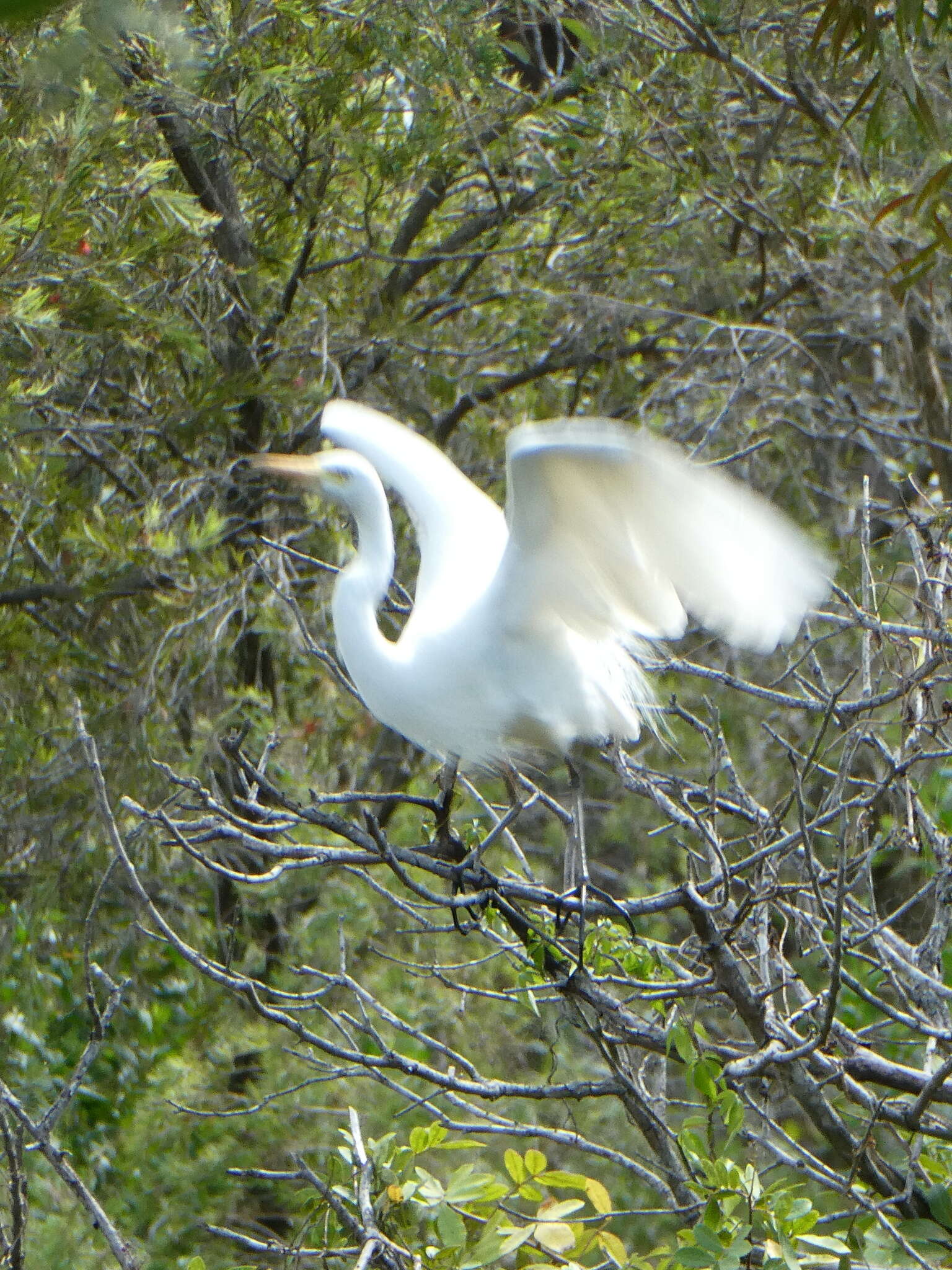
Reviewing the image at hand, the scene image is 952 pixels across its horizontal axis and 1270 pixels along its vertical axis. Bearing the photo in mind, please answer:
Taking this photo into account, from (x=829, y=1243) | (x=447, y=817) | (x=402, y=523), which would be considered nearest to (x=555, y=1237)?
(x=829, y=1243)

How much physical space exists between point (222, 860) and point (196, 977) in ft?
1.96

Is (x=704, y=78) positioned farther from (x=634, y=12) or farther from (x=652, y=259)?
(x=652, y=259)

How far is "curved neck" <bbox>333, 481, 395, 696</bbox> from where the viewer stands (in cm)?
222

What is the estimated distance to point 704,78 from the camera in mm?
3330

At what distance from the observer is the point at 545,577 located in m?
1.99

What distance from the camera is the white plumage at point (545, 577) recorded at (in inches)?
63.5

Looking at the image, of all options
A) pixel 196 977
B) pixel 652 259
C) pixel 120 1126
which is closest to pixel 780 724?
pixel 652 259

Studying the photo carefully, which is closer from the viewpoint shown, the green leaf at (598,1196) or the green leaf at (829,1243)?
the green leaf at (829,1243)

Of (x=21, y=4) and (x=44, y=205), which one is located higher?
(x=44, y=205)

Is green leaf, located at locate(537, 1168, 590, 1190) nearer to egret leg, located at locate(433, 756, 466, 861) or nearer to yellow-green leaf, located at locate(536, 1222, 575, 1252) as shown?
yellow-green leaf, located at locate(536, 1222, 575, 1252)

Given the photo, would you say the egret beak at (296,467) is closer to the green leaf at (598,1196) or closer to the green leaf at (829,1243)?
the green leaf at (598,1196)

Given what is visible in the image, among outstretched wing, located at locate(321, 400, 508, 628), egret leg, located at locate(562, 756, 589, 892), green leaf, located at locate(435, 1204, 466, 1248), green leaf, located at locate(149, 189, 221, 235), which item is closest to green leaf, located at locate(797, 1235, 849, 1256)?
green leaf, located at locate(435, 1204, 466, 1248)

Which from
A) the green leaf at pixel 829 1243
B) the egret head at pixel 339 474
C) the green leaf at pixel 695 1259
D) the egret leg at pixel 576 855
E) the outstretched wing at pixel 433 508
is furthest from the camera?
the outstretched wing at pixel 433 508

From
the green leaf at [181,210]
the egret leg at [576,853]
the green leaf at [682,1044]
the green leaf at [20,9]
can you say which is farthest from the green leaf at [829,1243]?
the green leaf at [181,210]
